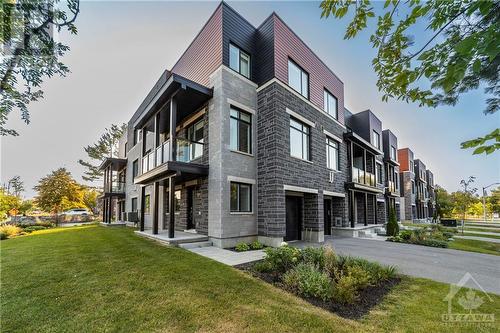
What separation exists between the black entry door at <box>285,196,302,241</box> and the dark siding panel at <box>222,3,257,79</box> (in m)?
7.26

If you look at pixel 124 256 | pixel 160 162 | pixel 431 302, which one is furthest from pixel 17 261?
pixel 431 302

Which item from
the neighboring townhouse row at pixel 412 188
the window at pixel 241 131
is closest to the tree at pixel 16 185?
the window at pixel 241 131

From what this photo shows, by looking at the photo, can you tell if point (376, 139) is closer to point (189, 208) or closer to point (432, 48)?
point (189, 208)

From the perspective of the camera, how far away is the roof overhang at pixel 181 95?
10.1 metres

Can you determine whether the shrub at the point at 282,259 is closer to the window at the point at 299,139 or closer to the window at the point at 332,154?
the window at the point at 299,139

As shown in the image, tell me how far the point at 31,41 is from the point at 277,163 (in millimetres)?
8743

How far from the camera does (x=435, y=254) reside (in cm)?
984

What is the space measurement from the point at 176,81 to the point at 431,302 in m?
10.8

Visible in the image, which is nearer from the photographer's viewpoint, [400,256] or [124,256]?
[124,256]

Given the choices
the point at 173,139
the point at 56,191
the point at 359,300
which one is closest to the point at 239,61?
the point at 173,139

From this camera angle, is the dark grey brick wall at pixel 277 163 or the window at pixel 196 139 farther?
the window at pixel 196 139

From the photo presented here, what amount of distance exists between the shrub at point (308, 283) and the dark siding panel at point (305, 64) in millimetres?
9249

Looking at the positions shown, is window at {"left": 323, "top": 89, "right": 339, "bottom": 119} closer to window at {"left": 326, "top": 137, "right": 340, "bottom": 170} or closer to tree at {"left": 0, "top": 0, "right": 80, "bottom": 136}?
window at {"left": 326, "top": 137, "right": 340, "bottom": 170}

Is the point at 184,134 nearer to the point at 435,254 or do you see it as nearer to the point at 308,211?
the point at 308,211
